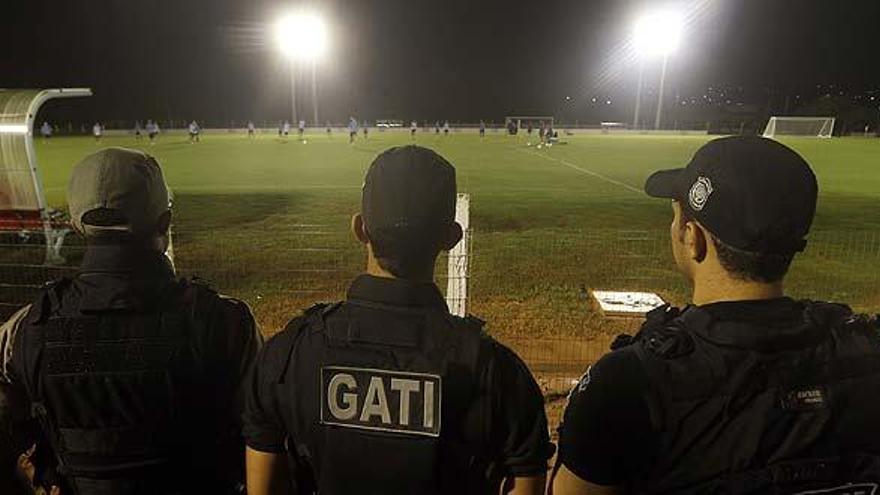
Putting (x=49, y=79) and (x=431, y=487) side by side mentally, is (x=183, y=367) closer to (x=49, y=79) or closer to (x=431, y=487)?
(x=431, y=487)

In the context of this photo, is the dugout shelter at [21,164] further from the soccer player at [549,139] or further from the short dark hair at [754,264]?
the soccer player at [549,139]

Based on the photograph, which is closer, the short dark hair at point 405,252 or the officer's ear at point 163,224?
the short dark hair at point 405,252

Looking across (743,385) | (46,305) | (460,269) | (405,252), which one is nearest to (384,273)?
(405,252)

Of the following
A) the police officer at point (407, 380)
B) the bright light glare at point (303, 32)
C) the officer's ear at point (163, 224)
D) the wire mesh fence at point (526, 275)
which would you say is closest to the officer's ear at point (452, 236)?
the police officer at point (407, 380)

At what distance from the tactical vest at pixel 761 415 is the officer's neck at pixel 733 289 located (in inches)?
3.6

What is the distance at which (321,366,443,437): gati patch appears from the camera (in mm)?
1814

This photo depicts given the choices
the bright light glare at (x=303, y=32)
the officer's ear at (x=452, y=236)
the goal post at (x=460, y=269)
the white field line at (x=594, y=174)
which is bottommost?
the white field line at (x=594, y=174)

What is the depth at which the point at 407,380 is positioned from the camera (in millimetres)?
1824

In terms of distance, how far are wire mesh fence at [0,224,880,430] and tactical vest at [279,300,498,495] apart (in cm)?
375

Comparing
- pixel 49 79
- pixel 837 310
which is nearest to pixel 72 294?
pixel 837 310

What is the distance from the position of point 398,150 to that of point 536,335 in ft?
18.4

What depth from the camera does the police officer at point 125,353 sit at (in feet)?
7.04

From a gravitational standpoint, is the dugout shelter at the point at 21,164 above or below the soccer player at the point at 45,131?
above

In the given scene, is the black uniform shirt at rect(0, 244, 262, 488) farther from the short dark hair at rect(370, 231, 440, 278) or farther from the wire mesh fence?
the wire mesh fence
